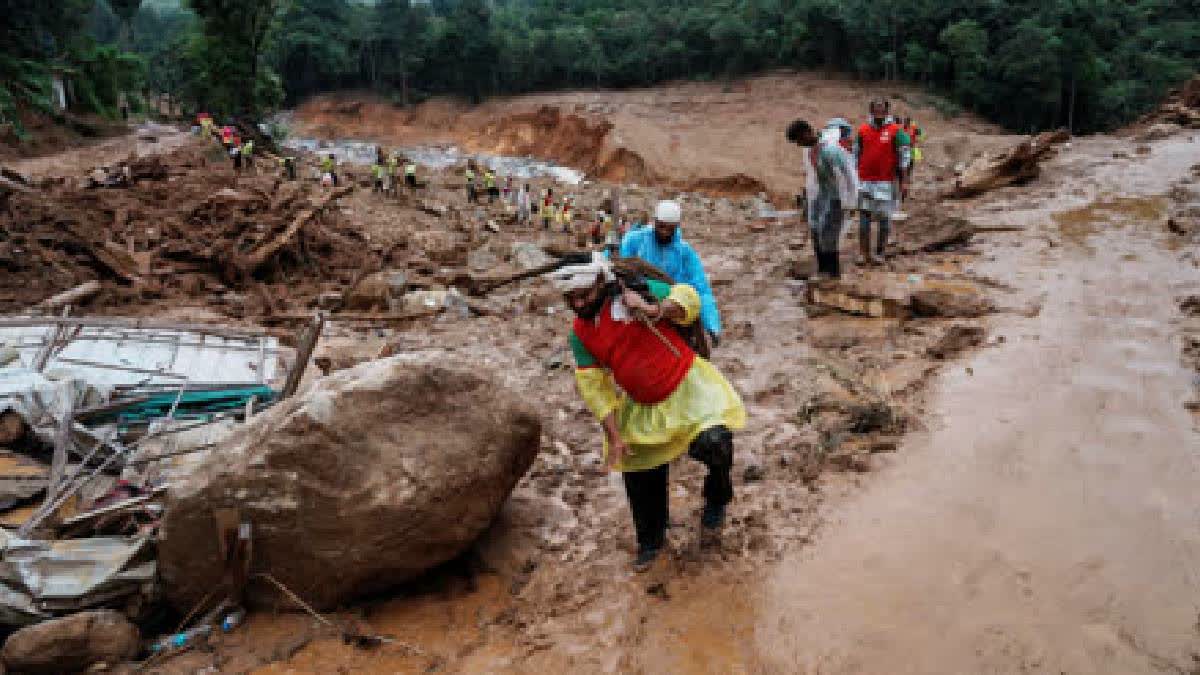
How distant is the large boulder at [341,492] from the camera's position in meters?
3.07

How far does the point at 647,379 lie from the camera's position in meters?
2.86

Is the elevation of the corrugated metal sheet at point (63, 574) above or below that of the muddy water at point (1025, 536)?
below

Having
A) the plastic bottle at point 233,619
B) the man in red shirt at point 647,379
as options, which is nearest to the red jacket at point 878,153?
the man in red shirt at point 647,379

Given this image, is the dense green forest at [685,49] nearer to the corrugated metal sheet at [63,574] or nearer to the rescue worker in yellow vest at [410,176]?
the rescue worker in yellow vest at [410,176]

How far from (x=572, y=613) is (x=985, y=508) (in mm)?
1859

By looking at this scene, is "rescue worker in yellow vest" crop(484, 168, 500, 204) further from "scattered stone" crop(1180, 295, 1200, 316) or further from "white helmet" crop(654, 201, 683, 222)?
"white helmet" crop(654, 201, 683, 222)

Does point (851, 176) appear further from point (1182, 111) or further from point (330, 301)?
A: point (1182, 111)

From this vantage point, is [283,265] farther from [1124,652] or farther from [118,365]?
[1124,652]

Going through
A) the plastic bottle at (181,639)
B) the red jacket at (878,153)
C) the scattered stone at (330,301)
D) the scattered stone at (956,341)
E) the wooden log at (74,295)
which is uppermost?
the red jacket at (878,153)

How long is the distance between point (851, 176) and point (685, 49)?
36.5m

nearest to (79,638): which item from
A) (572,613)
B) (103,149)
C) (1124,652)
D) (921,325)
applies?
(572,613)

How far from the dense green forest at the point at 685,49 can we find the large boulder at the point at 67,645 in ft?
71.6

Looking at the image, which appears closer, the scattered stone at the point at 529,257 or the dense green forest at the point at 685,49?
the scattered stone at the point at 529,257

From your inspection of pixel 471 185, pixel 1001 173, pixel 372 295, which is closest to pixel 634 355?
pixel 372 295
